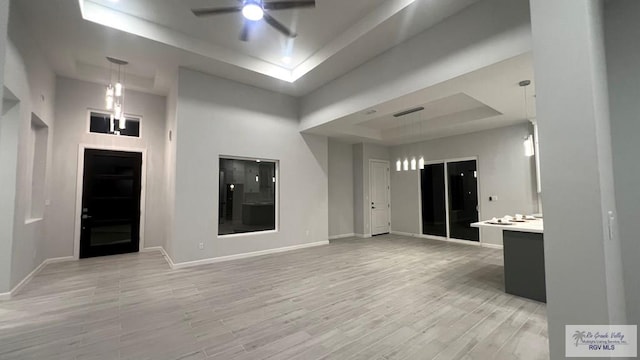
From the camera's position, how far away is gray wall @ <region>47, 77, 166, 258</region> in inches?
208

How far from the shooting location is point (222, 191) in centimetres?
555

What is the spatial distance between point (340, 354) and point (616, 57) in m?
3.41

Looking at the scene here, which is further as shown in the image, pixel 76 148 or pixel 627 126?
pixel 76 148

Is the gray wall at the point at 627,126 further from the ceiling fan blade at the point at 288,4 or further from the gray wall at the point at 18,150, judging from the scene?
the gray wall at the point at 18,150

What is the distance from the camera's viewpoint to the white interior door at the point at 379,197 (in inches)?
332

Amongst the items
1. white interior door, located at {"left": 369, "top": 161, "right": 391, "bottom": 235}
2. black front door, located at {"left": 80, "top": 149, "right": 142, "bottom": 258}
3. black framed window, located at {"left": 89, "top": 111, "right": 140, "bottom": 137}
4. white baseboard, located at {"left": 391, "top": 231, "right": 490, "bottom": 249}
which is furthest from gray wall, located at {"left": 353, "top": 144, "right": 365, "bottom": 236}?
black framed window, located at {"left": 89, "top": 111, "right": 140, "bottom": 137}

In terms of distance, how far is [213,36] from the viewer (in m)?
4.42

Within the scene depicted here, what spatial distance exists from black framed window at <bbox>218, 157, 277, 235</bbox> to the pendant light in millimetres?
1868

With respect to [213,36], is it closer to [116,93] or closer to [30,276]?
[116,93]

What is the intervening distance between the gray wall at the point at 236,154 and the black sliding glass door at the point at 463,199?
11.9 feet

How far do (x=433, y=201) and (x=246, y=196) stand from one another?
5438 mm

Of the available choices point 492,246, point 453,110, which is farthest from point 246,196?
point 492,246

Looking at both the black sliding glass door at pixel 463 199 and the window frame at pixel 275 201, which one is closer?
the window frame at pixel 275 201

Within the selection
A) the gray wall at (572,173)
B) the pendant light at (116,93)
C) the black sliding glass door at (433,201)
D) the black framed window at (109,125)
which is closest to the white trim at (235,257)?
the pendant light at (116,93)
